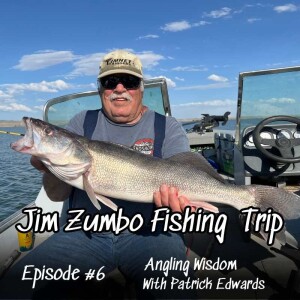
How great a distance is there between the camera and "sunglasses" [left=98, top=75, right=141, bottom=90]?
150 inches

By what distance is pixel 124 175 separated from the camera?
329cm

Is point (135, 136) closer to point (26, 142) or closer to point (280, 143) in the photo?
point (26, 142)

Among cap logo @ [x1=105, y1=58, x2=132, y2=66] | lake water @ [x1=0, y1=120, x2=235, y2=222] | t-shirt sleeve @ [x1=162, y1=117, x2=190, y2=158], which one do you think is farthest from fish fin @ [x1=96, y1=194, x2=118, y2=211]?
lake water @ [x1=0, y1=120, x2=235, y2=222]

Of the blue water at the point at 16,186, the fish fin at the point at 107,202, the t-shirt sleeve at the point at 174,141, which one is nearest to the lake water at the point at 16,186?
the blue water at the point at 16,186

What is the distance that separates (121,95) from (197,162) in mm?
1118

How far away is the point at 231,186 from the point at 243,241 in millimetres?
1972

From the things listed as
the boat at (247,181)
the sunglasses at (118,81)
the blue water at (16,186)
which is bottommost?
the blue water at (16,186)

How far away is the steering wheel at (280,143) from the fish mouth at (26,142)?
3.40m

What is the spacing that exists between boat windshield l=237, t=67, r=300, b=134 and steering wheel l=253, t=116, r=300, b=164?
744mm

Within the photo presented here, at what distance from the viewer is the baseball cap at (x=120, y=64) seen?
147 inches

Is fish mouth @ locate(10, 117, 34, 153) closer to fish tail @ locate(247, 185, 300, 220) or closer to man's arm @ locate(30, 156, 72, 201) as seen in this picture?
man's arm @ locate(30, 156, 72, 201)

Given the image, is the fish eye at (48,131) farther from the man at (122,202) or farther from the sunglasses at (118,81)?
the sunglasses at (118,81)

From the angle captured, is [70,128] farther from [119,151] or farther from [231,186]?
[231,186]

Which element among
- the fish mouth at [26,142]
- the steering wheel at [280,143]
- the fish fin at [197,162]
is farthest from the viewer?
the steering wheel at [280,143]
